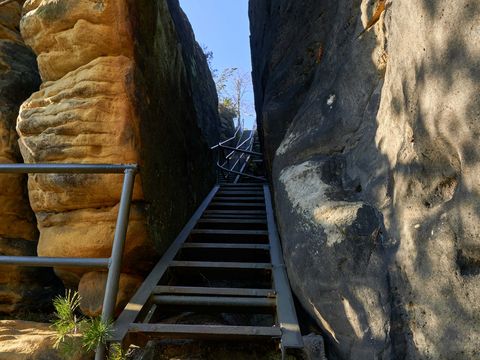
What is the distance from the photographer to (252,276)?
2.53 metres

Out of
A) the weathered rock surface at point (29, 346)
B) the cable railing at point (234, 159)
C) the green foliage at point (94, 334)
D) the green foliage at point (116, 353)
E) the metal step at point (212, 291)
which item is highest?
the cable railing at point (234, 159)

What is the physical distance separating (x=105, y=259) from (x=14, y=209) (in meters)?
1.91

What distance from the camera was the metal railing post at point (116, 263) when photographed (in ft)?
5.09

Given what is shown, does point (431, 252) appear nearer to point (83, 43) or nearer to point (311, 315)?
point (311, 315)

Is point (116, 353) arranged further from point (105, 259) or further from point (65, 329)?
point (105, 259)

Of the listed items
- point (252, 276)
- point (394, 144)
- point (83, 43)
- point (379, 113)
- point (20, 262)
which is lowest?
point (252, 276)

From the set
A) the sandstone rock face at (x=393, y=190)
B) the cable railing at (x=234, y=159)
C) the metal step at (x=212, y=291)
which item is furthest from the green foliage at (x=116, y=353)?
the cable railing at (x=234, y=159)

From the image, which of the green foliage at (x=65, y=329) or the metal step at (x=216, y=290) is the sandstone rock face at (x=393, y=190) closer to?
the metal step at (x=216, y=290)

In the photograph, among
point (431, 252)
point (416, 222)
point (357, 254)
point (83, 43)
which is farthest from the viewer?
point (83, 43)

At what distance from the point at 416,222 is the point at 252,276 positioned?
155 centimetres

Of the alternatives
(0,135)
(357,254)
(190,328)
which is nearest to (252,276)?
(190,328)

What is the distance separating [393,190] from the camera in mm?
1474

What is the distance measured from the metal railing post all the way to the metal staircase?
10 cm

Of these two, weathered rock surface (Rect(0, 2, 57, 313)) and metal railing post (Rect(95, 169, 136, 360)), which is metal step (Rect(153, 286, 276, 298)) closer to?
metal railing post (Rect(95, 169, 136, 360))
